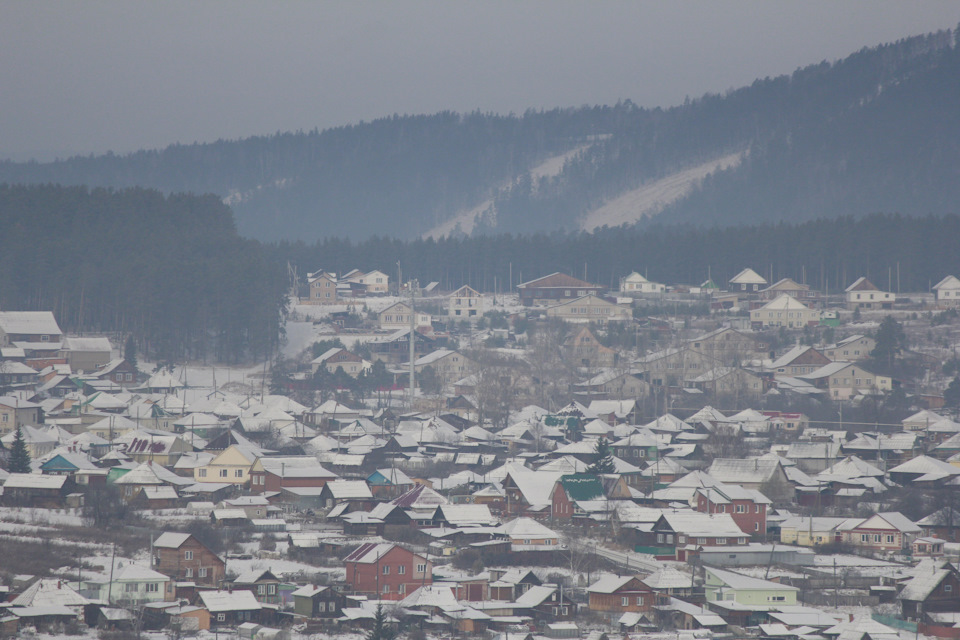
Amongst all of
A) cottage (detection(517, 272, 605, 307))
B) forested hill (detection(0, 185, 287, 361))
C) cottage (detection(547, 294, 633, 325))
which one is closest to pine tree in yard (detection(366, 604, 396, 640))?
forested hill (detection(0, 185, 287, 361))

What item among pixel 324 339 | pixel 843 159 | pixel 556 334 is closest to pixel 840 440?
pixel 556 334

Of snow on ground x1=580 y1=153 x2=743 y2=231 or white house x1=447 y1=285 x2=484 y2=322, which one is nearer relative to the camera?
white house x1=447 y1=285 x2=484 y2=322

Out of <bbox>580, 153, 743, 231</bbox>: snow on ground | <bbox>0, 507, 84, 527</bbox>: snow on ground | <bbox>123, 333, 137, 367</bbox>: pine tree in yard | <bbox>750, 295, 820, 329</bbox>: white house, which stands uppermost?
<bbox>580, 153, 743, 231</bbox>: snow on ground

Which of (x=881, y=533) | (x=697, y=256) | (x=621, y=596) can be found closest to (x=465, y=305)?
(x=697, y=256)

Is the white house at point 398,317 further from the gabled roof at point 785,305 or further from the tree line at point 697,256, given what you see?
the gabled roof at point 785,305

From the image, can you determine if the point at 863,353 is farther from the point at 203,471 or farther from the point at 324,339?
the point at 203,471

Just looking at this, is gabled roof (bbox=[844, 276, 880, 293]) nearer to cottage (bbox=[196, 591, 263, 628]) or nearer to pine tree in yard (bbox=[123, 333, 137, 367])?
pine tree in yard (bbox=[123, 333, 137, 367])
